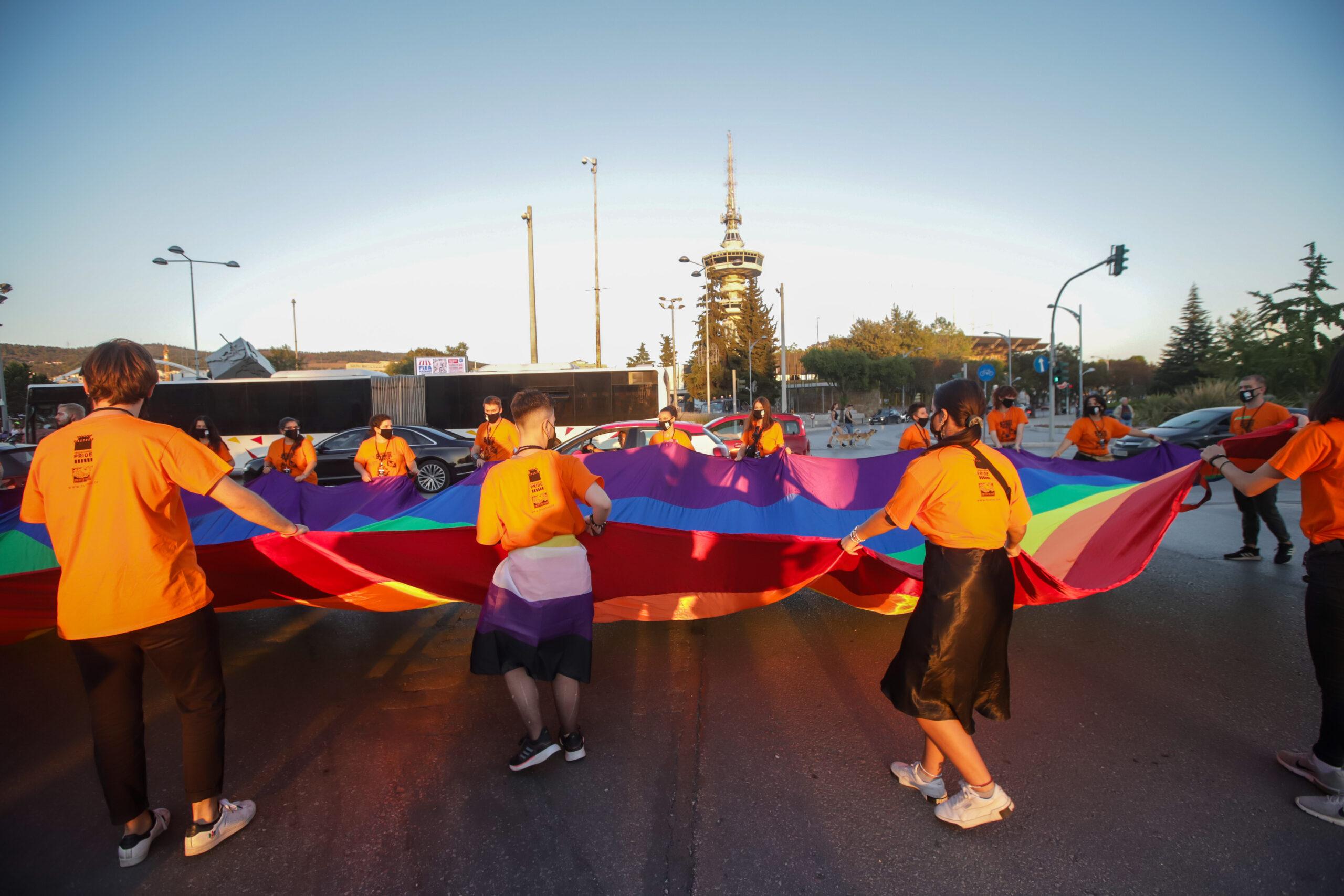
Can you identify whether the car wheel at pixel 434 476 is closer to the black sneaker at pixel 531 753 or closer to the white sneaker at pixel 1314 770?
the black sneaker at pixel 531 753

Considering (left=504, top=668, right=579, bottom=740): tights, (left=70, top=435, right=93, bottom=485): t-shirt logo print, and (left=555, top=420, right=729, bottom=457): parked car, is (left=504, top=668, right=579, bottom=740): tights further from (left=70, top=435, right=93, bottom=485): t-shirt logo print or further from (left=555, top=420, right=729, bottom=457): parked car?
(left=555, top=420, right=729, bottom=457): parked car

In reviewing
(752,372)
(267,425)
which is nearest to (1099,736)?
(267,425)

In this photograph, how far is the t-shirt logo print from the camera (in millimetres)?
2484

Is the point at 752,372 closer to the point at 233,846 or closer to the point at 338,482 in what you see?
the point at 338,482

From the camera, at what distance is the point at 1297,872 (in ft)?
8.27

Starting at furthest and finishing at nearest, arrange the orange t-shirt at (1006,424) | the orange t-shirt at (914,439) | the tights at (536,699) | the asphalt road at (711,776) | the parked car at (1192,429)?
the parked car at (1192,429)
the orange t-shirt at (1006,424)
the orange t-shirt at (914,439)
the tights at (536,699)
the asphalt road at (711,776)

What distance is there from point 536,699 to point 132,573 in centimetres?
172

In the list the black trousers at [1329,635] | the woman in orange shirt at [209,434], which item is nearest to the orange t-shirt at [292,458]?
the woman in orange shirt at [209,434]

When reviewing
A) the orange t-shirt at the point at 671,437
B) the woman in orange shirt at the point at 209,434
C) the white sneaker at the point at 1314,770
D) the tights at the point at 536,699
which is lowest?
the white sneaker at the point at 1314,770

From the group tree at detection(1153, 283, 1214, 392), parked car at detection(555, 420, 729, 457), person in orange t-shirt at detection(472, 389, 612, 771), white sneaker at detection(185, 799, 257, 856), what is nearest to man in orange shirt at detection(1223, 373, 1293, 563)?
person in orange t-shirt at detection(472, 389, 612, 771)

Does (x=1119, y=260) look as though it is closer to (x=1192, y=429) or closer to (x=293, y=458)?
(x=1192, y=429)

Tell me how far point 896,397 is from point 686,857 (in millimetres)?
67708

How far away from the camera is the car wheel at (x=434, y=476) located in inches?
568

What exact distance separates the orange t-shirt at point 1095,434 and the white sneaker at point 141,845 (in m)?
7.87
